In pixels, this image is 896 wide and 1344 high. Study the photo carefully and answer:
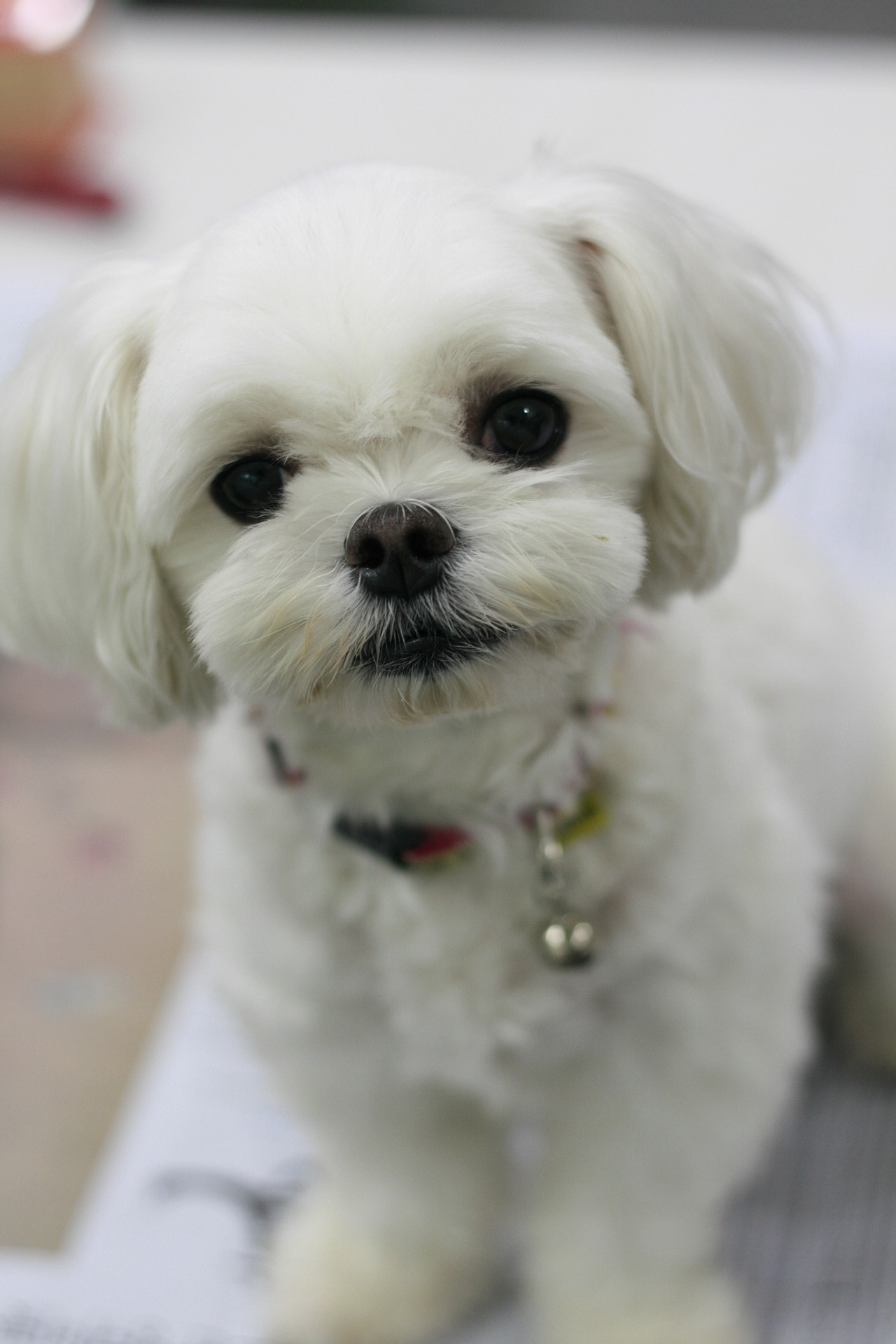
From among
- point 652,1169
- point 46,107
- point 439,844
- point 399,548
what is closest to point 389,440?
point 399,548

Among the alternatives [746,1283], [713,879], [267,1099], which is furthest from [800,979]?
[267,1099]

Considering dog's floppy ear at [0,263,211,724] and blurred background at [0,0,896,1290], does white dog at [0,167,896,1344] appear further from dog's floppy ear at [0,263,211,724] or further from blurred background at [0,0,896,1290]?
blurred background at [0,0,896,1290]

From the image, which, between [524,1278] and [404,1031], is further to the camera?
[524,1278]

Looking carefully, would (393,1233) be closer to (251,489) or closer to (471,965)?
(471,965)

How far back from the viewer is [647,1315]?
764 millimetres

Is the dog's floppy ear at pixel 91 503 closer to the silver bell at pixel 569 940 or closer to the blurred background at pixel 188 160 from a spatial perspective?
the silver bell at pixel 569 940

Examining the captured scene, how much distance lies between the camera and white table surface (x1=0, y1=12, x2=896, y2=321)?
136 centimetres

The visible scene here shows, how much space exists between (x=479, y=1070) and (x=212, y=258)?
1.30ft

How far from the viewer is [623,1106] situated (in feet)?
2.30

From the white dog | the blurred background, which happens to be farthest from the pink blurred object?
the white dog

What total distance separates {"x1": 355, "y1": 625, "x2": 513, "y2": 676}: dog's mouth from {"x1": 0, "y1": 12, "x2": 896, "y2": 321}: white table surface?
882 millimetres

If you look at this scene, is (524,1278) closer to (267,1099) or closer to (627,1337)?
(627,1337)

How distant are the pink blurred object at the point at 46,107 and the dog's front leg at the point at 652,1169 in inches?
42.1

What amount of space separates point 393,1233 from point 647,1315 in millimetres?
157
